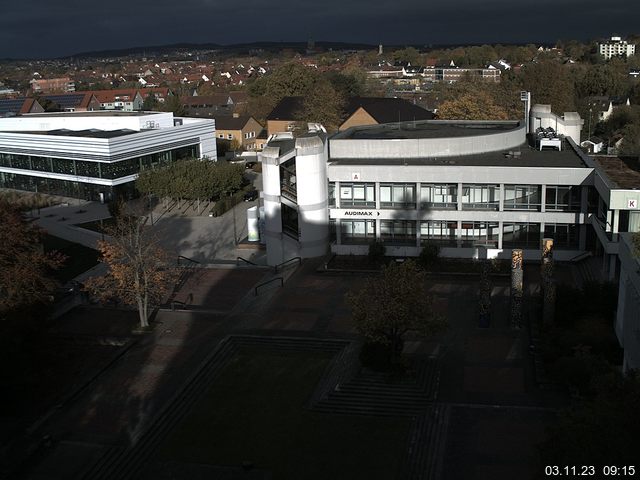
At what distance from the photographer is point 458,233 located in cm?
4009

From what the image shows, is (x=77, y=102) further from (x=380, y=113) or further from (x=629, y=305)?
(x=629, y=305)

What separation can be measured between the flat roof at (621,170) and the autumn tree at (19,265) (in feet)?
87.5

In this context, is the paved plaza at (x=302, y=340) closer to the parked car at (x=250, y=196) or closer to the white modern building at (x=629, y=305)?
the white modern building at (x=629, y=305)

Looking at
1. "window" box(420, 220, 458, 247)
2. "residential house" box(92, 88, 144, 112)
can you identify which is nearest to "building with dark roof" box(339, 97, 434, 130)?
"window" box(420, 220, 458, 247)

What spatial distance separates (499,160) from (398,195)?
6.63 meters

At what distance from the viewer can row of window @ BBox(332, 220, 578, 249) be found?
38906mm

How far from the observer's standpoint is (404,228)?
1604 inches

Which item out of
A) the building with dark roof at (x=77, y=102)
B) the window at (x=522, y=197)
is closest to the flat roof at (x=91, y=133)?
the window at (x=522, y=197)

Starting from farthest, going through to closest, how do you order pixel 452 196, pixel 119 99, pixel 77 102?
pixel 119 99 → pixel 77 102 → pixel 452 196

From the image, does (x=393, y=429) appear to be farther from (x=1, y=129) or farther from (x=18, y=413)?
(x=1, y=129)

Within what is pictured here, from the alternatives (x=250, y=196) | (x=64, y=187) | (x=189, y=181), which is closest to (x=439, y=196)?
(x=189, y=181)

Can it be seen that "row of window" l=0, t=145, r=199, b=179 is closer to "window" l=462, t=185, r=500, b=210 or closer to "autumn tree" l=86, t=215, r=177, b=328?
"autumn tree" l=86, t=215, r=177, b=328

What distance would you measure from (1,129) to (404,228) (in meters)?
54.6

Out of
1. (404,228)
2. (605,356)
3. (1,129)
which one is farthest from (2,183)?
(605,356)
